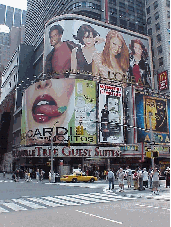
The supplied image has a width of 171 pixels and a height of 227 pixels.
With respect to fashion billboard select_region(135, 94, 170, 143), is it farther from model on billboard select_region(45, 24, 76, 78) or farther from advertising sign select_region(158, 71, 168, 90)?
model on billboard select_region(45, 24, 76, 78)

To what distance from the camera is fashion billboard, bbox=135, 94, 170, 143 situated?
6519 centimetres

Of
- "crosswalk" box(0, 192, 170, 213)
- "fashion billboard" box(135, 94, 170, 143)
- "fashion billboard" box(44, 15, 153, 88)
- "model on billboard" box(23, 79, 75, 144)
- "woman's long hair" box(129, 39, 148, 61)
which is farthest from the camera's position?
"woman's long hair" box(129, 39, 148, 61)

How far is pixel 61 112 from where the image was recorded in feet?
191

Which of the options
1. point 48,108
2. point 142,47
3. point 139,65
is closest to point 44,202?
point 48,108

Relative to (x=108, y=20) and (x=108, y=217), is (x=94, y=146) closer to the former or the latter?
(x=108, y=217)

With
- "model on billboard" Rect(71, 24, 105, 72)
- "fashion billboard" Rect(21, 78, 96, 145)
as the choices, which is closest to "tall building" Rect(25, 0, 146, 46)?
"model on billboard" Rect(71, 24, 105, 72)

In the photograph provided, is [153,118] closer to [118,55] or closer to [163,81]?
[163,81]

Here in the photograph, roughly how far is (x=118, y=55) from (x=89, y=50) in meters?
10.1

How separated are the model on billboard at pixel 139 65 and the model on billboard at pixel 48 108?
1015 inches

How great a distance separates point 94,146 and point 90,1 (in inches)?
2311

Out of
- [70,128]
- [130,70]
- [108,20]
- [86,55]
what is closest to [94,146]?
[70,128]

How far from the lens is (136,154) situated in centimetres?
5678

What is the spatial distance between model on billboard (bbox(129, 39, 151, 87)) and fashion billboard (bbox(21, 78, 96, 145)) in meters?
21.6

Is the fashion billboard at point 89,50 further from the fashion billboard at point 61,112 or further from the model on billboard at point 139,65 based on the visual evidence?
the fashion billboard at point 61,112
